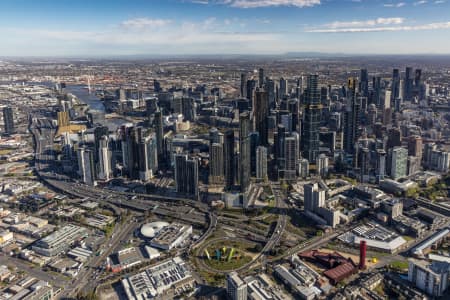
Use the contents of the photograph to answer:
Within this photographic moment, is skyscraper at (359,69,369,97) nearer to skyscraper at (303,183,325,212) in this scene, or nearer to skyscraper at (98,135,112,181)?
skyscraper at (303,183,325,212)

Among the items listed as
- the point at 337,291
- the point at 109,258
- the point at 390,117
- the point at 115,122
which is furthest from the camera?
the point at 115,122

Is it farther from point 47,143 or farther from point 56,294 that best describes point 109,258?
point 47,143

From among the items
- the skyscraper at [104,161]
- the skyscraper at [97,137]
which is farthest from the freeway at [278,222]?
the skyscraper at [97,137]

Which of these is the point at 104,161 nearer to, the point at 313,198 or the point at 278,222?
the point at 278,222

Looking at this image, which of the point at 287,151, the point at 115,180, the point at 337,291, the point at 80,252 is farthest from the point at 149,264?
the point at 287,151

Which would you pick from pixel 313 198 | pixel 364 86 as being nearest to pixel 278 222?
pixel 313 198

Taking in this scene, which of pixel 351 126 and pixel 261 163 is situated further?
pixel 351 126
